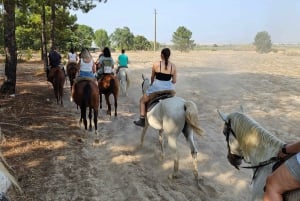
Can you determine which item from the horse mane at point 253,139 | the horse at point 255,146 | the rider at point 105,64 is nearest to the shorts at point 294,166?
the horse at point 255,146

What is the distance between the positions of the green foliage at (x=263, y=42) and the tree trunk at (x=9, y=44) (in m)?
76.2

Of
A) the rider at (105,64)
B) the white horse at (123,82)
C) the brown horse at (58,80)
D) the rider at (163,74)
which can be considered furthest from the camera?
the white horse at (123,82)

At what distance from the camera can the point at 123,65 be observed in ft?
54.5

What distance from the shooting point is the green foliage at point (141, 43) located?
91312 mm

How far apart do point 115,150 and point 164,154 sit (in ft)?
4.19

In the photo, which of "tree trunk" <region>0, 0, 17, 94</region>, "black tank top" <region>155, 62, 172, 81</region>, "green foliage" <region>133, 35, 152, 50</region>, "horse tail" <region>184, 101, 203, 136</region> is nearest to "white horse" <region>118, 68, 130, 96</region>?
"tree trunk" <region>0, 0, 17, 94</region>

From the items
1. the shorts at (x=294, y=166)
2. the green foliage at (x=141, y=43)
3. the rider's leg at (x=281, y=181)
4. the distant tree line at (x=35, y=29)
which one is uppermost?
the green foliage at (x=141, y=43)

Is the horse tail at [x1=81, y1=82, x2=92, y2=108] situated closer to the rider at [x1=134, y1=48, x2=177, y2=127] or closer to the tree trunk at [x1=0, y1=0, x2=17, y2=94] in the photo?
the rider at [x1=134, y1=48, x2=177, y2=127]

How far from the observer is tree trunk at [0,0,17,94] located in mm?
13735

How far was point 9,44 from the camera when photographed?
1405 centimetres

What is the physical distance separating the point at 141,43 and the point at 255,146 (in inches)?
3521

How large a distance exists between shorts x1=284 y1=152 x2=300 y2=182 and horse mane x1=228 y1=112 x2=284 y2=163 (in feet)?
1.33

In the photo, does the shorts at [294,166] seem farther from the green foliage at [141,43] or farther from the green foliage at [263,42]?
the green foliage at [141,43]

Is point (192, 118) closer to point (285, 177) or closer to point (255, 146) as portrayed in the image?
point (255, 146)
